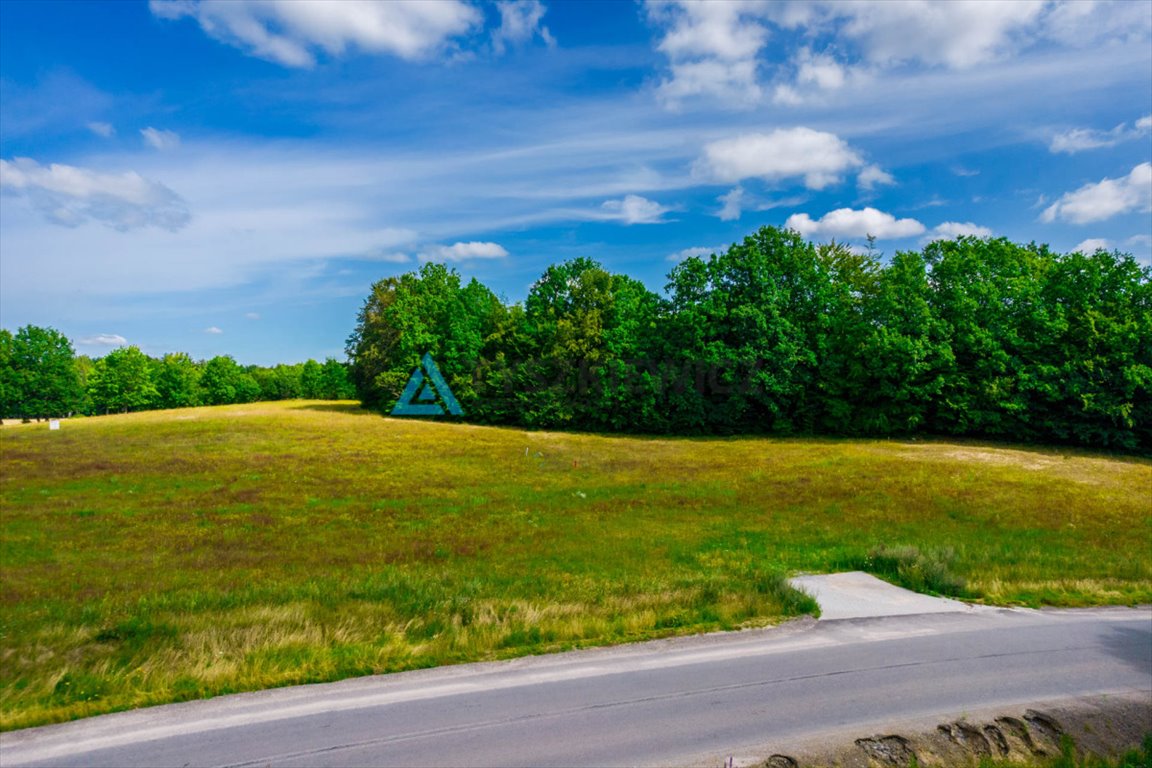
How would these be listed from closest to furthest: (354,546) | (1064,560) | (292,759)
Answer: (292,759) < (1064,560) < (354,546)

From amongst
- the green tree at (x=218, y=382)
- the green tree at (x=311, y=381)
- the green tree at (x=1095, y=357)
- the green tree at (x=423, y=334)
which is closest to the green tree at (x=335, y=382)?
the green tree at (x=311, y=381)

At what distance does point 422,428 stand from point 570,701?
53.8 metres

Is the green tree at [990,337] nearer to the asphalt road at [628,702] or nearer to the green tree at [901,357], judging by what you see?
the green tree at [901,357]

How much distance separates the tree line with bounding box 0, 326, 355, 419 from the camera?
285ft

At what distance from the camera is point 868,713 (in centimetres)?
836

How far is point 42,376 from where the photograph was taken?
287 feet

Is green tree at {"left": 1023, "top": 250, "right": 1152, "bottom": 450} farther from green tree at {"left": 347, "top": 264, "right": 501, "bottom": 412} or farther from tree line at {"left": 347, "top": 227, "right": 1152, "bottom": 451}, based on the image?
green tree at {"left": 347, "top": 264, "right": 501, "bottom": 412}

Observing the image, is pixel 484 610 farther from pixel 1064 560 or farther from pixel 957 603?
pixel 1064 560

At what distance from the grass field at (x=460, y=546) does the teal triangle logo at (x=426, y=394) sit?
25.5 meters

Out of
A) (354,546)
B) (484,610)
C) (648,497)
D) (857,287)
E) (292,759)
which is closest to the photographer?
(292,759)

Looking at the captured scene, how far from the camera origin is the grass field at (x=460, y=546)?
33.5 ft

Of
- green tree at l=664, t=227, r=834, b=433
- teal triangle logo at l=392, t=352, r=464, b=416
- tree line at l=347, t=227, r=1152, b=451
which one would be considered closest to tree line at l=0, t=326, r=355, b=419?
tree line at l=347, t=227, r=1152, b=451

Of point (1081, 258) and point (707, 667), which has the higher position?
point (1081, 258)

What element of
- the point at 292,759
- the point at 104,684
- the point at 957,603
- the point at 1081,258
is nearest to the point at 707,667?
the point at 292,759
